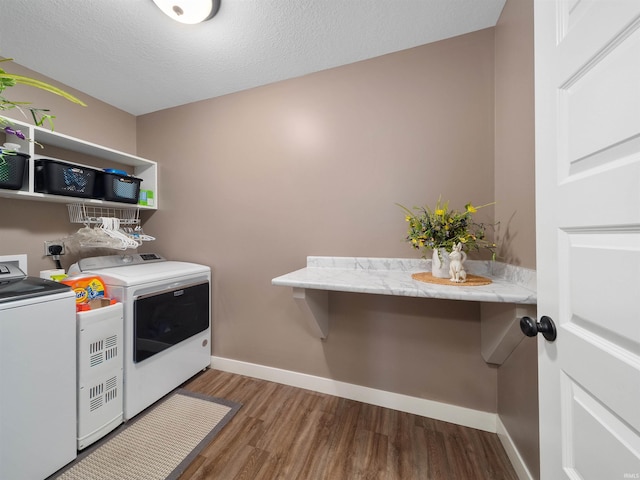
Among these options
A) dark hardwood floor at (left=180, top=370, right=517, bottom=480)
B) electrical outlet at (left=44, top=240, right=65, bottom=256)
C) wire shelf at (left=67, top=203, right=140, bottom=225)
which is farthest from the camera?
wire shelf at (left=67, top=203, right=140, bottom=225)

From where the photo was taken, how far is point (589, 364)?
1.82 ft

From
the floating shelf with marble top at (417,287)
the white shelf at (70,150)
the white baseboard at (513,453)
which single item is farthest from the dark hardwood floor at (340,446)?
the white shelf at (70,150)

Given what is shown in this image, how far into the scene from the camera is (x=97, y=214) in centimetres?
205

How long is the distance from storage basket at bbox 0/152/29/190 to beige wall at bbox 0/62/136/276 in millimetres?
394

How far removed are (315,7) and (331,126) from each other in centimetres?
63

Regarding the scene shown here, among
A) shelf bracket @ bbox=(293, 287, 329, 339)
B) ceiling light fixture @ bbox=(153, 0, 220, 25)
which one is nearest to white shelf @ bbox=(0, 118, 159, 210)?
ceiling light fixture @ bbox=(153, 0, 220, 25)

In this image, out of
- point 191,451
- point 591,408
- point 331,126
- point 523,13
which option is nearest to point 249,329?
point 191,451

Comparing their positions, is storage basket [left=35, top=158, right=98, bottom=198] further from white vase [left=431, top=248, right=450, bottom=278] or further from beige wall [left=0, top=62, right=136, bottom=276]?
white vase [left=431, top=248, right=450, bottom=278]

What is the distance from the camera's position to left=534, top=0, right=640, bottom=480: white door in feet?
1.53

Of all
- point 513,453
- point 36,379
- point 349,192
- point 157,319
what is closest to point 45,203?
point 157,319

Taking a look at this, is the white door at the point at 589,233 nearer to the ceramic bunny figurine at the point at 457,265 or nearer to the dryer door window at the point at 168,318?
the ceramic bunny figurine at the point at 457,265

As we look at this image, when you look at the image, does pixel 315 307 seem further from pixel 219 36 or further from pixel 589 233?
pixel 219 36

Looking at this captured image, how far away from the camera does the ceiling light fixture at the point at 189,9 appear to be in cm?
119

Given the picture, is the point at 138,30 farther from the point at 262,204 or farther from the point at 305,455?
the point at 305,455
